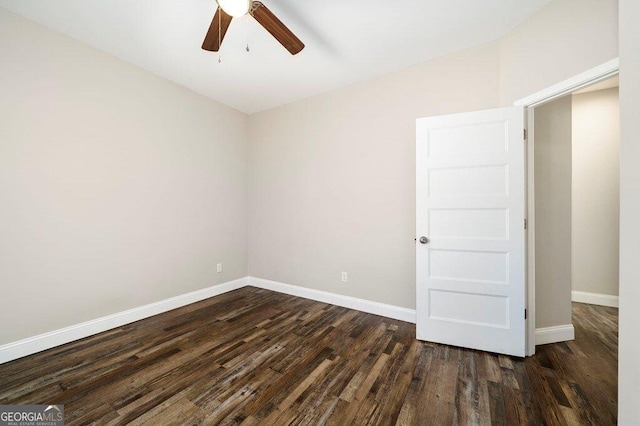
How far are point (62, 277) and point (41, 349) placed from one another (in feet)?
2.02

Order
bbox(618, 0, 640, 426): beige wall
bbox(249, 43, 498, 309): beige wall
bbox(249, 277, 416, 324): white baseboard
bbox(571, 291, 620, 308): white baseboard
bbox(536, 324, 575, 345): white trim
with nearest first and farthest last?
bbox(618, 0, 640, 426): beige wall
bbox(536, 324, 575, 345): white trim
bbox(249, 43, 498, 309): beige wall
bbox(249, 277, 416, 324): white baseboard
bbox(571, 291, 620, 308): white baseboard

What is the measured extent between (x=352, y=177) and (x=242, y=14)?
6.57 feet

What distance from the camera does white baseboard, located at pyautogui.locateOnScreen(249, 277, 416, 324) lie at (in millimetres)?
2826

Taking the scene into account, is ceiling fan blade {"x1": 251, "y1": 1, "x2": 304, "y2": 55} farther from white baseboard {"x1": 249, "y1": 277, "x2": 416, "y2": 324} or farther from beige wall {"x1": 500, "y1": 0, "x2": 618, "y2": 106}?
white baseboard {"x1": 249, "y1": 277, "x2": 416, "y2": 324}

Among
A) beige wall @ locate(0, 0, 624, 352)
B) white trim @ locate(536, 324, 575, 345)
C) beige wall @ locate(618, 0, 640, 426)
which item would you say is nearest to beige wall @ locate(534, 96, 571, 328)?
white trim @ locate(536, 324, 575, 345)

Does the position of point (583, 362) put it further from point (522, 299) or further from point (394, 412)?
point (394, 412)

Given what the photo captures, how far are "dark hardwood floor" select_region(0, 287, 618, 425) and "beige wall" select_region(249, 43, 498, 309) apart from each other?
2.66 feet

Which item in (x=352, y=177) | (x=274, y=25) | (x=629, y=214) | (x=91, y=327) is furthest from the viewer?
(x=352, y=177)

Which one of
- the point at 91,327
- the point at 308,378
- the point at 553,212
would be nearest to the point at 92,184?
the point at 91,327

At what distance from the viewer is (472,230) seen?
2234mm

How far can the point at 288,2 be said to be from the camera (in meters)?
1.92

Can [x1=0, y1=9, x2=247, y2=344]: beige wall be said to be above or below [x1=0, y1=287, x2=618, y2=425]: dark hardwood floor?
above

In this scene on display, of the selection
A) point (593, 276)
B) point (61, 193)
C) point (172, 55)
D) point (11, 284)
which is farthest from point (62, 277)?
point (593, 276)

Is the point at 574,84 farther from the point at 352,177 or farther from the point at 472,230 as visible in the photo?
the point at 352,177
